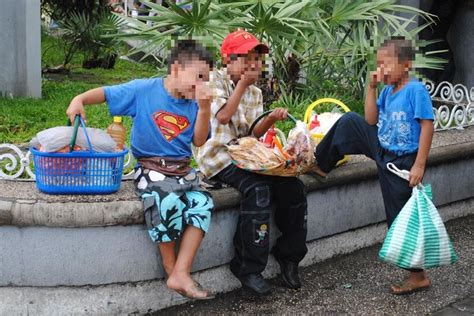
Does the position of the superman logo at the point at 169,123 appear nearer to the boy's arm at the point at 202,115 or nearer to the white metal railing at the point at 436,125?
the boy's arm at the point at 202,115

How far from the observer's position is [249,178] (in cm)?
447

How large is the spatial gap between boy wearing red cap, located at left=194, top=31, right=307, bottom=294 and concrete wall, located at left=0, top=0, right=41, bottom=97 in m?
4.31

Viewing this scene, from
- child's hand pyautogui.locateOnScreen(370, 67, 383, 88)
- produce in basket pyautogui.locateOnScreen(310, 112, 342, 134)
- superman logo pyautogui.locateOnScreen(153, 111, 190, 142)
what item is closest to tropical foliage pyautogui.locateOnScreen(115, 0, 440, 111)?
produce in basket pyautogui.locateOnScreen(310, 112, 342, 134)

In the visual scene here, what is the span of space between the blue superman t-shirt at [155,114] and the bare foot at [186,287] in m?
0.64

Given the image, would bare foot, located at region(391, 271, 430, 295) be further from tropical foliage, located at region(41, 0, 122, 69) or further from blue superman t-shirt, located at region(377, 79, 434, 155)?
tropical foliage, located at region(41, 0, 122, 69)

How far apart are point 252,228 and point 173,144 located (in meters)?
0.69

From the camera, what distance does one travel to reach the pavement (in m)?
4.47

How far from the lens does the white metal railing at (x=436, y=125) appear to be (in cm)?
433

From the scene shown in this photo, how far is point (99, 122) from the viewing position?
670cm

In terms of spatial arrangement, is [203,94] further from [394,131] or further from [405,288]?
[405,288]

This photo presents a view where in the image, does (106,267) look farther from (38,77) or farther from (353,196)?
(38,77)

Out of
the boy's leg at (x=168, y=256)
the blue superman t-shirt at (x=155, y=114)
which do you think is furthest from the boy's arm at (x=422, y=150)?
the boy's leg at (x=168, y=256)

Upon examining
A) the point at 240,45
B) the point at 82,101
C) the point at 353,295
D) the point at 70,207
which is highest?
the point at 240,45

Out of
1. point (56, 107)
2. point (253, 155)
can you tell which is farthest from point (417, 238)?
point (56, 107)
